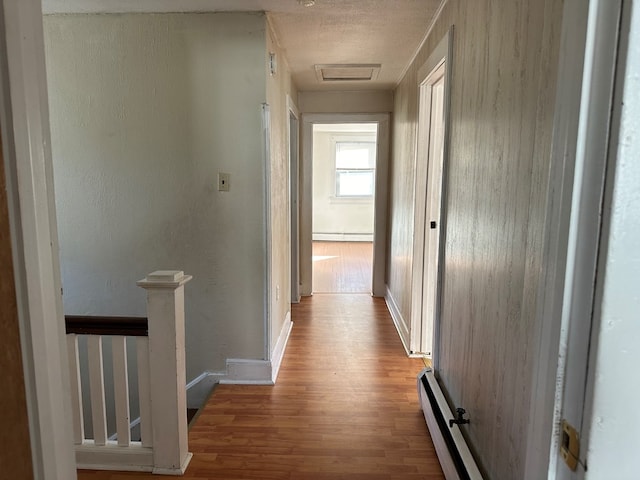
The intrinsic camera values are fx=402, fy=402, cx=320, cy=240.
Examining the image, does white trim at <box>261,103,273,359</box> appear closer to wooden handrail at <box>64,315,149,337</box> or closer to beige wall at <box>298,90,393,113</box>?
wooden handrail at <box>64,315,149,337</box>

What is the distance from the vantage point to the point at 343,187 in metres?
8.43

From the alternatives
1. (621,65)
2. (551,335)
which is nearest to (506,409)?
(551,335)

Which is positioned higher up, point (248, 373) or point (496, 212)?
point (496, 212)

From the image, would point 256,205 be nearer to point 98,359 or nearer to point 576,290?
point 98,359

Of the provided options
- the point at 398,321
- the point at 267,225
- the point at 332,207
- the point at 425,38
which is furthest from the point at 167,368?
the point at 332,207

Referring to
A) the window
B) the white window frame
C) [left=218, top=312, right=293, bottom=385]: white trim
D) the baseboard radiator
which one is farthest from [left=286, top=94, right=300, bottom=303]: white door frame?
the window

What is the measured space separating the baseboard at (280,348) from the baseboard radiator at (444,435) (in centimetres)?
93

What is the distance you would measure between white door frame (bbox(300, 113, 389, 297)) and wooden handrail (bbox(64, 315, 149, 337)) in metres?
2.90

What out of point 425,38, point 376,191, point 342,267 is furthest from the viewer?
point 342,267

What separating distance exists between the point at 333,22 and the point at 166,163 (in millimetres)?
1345

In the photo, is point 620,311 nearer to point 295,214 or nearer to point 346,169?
point 295,214

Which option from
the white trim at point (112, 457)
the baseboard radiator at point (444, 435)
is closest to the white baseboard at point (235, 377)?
the white trim at point (112, 457)

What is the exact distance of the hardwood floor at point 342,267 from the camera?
197 inches

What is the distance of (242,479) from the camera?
1.73 metres
